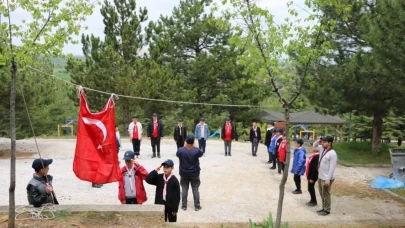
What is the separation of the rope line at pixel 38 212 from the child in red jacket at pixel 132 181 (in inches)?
45.4

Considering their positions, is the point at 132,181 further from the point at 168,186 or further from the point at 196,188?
the point at 196,188

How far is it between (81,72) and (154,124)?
12.1 meters

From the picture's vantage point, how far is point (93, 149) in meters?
6.53

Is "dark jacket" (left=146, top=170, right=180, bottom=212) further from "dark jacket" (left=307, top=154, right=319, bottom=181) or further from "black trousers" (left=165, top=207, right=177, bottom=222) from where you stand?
"dark jacket" (left=307, top=154, right=319, bottom=181)

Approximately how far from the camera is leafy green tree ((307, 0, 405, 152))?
8.92 m

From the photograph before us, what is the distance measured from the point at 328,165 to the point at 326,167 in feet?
0.20

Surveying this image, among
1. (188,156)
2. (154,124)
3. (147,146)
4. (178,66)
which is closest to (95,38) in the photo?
(178,66)

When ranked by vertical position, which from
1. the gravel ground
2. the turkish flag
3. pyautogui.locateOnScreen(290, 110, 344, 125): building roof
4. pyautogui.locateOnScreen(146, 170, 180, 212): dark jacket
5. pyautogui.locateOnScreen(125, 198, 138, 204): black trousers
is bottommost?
the gravel ground

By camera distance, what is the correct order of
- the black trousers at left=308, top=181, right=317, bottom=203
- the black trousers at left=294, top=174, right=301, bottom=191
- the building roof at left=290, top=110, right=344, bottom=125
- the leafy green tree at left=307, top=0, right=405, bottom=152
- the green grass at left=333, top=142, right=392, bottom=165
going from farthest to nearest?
1. the building roof at left=290, top=110, right=344, bottom=125
2. the green grass at left=333, top=142, right=392, bottom=165
3. the black trousers at left=294, top=174, right=301, bottom=191
4. the black trousers at left=308, top=181, right=317, bottom=203
5. the leafy green tree at left=307, top=0, right=405, bottom=152

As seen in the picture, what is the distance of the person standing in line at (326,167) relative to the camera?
8188 millimetres

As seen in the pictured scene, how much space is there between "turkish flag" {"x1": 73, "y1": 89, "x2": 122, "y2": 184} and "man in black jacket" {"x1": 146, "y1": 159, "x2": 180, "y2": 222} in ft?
2.12

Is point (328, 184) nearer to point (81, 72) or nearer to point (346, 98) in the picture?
point (346, 98)

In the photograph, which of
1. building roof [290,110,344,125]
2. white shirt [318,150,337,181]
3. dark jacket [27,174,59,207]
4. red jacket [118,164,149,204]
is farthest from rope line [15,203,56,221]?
building roof [290,110,344,125]

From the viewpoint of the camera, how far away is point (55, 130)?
3634 cm
